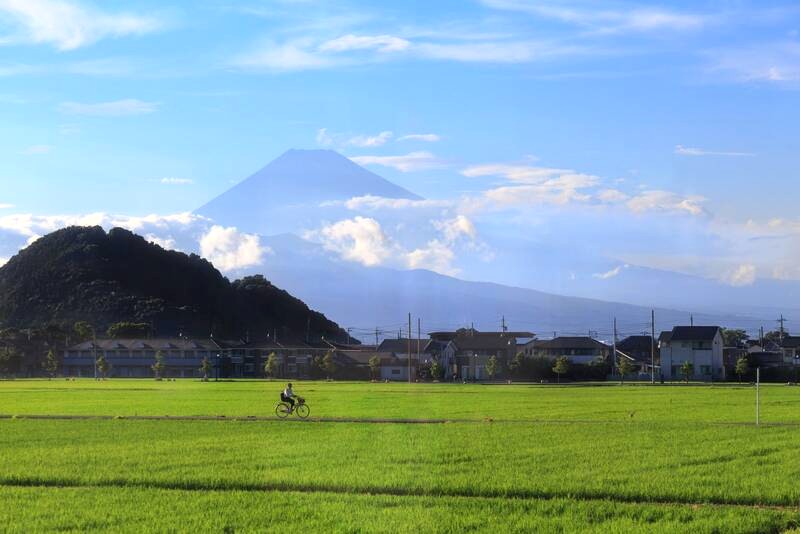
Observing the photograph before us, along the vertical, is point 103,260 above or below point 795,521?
above

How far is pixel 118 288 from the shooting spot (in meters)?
130

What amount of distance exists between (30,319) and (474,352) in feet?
198

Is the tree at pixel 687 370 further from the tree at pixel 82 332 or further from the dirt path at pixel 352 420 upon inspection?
the tree at pixel 82 332

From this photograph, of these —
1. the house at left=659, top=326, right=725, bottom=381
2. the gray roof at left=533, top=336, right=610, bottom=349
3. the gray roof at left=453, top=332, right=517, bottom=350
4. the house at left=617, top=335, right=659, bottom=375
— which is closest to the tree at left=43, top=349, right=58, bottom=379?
the gray roof at left=453, top=332, right=517, bottom=350

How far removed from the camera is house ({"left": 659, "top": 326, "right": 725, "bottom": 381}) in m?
88.3

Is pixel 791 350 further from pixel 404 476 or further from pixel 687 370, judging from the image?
pixel 404 476

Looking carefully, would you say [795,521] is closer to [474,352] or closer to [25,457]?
[25,457]

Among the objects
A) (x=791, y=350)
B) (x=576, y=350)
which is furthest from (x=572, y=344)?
(x=791, y=350)

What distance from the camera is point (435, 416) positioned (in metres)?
29.1

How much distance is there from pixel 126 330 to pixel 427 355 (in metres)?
42.1

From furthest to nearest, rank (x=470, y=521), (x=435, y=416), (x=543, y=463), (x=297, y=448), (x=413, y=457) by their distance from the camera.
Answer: (x=435, y=416) < (x=297, y=448) < (x=413, y=457) < (x=543, y=463) < (x=470, y=521)

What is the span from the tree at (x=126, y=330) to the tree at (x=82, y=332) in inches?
97.8

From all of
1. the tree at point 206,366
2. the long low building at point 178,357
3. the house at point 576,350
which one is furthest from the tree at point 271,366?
the house at point 576,350

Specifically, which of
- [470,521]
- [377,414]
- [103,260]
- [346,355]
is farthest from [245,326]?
[470,521]
